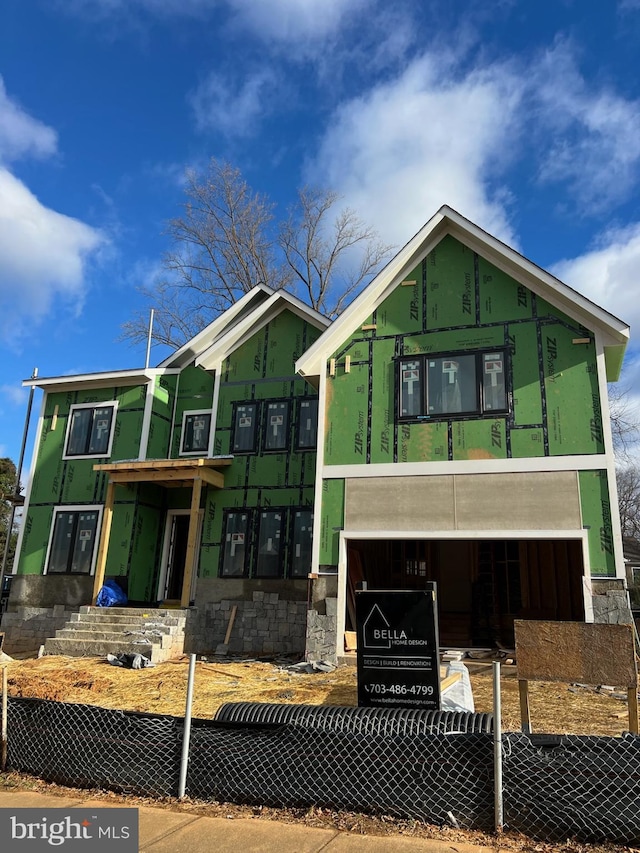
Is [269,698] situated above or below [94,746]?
below

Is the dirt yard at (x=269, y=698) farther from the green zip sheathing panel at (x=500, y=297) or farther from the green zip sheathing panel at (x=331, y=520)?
the green zip sheathing panel at (x=500, y=297)

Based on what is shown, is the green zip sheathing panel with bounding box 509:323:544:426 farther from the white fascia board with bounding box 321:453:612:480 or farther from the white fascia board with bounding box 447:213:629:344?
the white fascia board with bounding box 447:213:629:344

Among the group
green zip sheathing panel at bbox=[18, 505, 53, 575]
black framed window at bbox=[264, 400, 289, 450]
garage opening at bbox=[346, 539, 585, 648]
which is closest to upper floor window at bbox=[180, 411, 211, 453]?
black framed window at bbox=[264, 400, 289, 450]

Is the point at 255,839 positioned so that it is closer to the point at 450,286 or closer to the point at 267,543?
the point at 450,286

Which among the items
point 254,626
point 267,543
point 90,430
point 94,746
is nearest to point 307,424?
point 267,543

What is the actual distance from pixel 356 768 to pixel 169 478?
39.8 feet

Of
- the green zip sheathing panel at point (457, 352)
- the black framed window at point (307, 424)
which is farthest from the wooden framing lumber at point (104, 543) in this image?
the green zip sheathing panel at point (457, 352)

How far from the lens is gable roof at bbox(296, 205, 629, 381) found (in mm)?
12289

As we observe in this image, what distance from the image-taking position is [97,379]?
60.7ft

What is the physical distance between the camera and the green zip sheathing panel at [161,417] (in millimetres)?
17938

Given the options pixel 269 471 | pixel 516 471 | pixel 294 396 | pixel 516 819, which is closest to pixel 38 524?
pixel 269 471

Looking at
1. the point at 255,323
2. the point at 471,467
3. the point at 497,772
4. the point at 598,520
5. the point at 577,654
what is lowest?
the point at 497,772

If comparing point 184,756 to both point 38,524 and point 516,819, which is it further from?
point 38,524

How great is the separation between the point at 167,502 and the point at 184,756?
1377 cm
